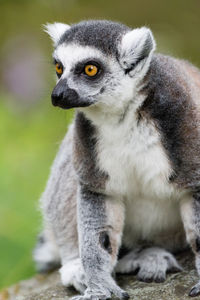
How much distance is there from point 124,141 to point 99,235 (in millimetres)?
726

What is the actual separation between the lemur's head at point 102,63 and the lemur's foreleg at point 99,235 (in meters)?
0.74

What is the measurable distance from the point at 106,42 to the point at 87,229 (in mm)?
1314

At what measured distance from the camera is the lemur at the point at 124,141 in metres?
4.05

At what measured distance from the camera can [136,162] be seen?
4129 millimetres

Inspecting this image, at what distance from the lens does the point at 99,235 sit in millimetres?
4387

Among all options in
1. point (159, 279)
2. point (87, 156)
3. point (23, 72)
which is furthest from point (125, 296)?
point (23, 72)

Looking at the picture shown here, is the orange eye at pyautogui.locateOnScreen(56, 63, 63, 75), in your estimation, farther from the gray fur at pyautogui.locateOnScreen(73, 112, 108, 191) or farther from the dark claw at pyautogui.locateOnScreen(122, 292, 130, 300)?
the dark claw at pyautogui.locateOnScreen(122, 292, 130, 300)

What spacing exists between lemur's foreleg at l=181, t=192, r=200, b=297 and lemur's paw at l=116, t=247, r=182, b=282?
0.39 m

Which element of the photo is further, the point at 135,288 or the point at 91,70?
the point at 135,288

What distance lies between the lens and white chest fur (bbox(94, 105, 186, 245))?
408cm

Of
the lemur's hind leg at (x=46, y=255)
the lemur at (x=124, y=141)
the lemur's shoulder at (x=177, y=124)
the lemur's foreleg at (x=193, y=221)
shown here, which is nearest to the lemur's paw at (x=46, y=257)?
the lemur's hind leg at (x=46, y=255)

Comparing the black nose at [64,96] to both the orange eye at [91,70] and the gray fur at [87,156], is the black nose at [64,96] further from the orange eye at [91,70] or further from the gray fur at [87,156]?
the gray fur at [87,156]

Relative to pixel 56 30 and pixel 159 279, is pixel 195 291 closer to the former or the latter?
pixel 159 279

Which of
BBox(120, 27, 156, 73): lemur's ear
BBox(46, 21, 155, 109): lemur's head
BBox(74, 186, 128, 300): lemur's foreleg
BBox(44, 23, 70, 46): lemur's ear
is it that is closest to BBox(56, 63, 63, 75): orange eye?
BBox(46, 21, 155, 109): lemur's head
